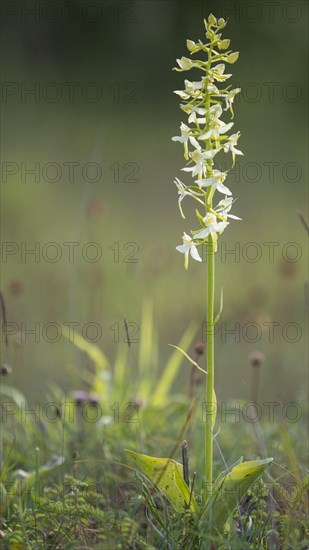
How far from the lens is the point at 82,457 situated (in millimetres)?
2074

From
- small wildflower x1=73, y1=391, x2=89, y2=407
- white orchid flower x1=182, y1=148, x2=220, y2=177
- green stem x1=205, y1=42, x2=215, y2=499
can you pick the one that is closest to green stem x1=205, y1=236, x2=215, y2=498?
green stem x1=205, y1=42, x2=215, y2=499

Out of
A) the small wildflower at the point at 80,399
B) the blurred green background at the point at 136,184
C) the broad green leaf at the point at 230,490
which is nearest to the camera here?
the broad green leaf at the point at 230,490

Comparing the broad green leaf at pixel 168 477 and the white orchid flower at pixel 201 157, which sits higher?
the white orchid flower at pixel 201 157

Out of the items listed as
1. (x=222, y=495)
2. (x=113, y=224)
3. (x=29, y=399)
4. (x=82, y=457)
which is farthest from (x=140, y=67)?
(x=222, y=495)

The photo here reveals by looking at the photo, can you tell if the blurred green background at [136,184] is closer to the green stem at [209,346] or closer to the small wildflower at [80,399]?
the small wildflower at [80,399]

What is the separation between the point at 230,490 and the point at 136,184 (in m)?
4.47

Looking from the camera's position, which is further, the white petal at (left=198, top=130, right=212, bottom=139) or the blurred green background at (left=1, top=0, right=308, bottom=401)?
the blurred green background at (left=1, top=0, right=308, bottom=401)

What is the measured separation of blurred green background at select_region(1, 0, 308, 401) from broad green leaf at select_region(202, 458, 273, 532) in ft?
2.75

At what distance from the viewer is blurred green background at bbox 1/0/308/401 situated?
131 inches

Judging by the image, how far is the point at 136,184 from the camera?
225 inches

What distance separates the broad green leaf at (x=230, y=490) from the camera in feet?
4.43

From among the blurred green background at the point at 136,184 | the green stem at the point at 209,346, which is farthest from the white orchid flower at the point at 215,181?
the blurred green background at the point at 136,184

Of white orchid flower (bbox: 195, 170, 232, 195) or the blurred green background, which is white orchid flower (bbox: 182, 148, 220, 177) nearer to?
white orchid flower (bbox: 195, 170, 232, 195)

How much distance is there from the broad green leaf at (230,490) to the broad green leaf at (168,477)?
41 millimetres
